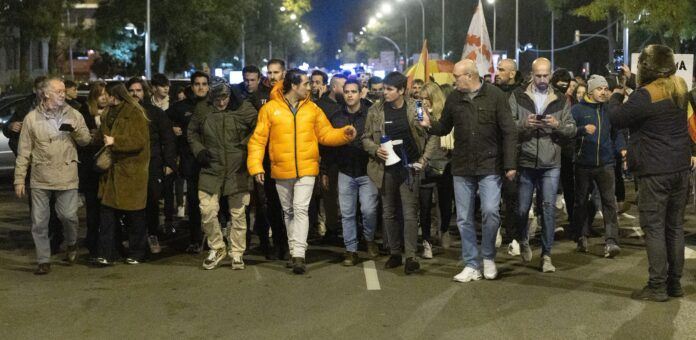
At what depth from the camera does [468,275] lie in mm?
9164

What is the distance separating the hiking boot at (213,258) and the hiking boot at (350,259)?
48.1 inches

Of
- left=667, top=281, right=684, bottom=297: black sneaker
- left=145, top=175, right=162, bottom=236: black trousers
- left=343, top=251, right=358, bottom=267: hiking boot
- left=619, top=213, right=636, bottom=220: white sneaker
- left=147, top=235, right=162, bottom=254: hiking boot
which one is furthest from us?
left=619, top=213, right=636, bottom=220: white sneaker

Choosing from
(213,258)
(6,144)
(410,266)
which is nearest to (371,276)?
(410,266)

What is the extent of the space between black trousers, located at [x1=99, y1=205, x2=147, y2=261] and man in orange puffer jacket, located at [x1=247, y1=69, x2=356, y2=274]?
1462 mm

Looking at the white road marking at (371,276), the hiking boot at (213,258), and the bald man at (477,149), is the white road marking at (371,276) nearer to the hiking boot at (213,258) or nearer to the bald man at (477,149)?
the bald man at (477,149)

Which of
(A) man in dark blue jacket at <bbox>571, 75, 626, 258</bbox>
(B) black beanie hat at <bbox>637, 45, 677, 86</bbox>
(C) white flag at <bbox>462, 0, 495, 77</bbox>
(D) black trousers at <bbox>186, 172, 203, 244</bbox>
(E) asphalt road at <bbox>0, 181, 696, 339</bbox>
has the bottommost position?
(E) asphalt road at <bbox>0, 181, 696, 339</bbox>

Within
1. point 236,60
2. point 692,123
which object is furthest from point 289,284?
point 236,60

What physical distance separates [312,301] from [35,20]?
28.5m

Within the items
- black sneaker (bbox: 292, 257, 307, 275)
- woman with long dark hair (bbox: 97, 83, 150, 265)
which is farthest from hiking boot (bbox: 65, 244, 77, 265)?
black sneaker (bbox: 292, 257, 307, 275)

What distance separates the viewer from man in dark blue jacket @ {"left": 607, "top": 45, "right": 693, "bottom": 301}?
809 cm

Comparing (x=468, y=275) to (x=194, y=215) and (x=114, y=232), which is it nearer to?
(x=194, y=215)

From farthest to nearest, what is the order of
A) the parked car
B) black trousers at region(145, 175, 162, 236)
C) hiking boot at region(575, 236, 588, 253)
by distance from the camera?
the parked car, black trousers at region(145, 175, 162, 236), hiking boot at region(575, 236, 588, 253)

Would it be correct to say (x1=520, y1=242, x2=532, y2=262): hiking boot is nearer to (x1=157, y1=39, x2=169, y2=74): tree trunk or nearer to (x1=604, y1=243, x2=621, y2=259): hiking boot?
(x1=604, y1=243, x2=621, y2=259): hiking boot

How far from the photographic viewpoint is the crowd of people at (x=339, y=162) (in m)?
9.09
